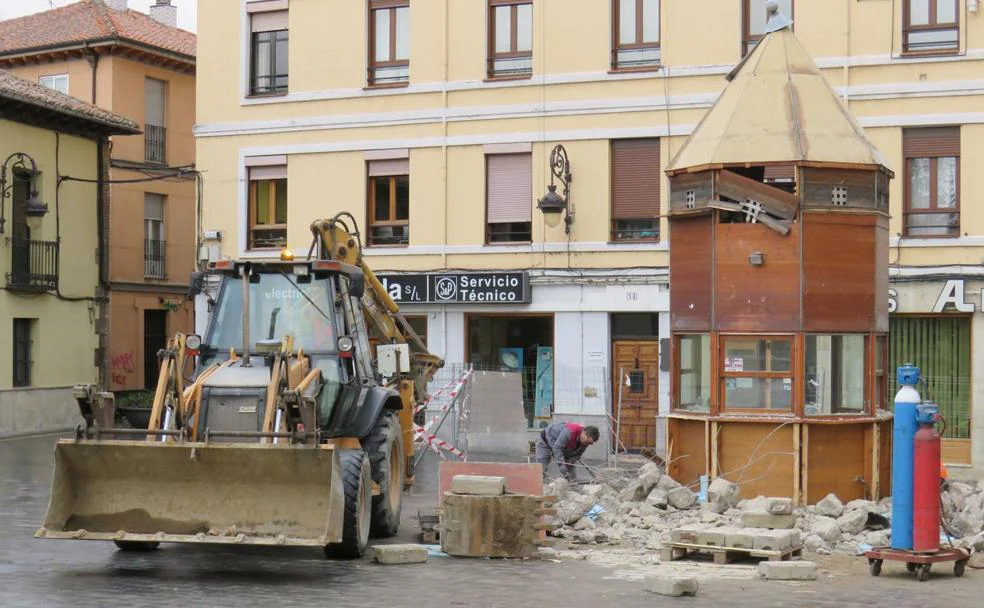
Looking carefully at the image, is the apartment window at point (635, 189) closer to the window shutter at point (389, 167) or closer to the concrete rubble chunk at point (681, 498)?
the window shutter at point (389, 167)

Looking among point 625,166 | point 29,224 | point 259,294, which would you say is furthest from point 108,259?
point 259,294

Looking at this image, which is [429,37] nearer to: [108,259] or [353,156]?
[353,156]

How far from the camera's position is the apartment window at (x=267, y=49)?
101 ft

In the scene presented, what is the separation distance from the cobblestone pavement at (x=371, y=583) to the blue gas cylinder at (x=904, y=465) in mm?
443

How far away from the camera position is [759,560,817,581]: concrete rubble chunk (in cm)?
1314

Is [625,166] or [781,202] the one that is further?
[625,166]

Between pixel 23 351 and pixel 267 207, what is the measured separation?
23.3 feet

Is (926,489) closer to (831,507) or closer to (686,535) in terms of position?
(686,535)

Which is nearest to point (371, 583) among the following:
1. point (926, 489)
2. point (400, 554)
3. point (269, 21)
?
point (400, 554)

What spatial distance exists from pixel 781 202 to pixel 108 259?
22667 mm

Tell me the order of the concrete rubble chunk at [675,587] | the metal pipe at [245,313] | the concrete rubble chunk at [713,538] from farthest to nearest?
the metal pipe at [245,313]
the concrete rubble chunk at [713,538]
the concrete rubble chunk at [675,587]

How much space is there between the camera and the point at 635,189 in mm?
27797

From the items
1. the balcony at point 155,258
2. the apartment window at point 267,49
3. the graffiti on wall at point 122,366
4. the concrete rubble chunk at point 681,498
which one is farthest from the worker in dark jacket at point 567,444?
the balcony at point 155,258

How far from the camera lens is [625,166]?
27.9 meters
